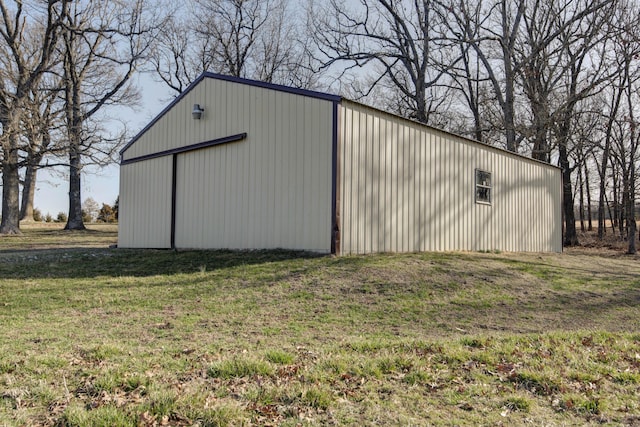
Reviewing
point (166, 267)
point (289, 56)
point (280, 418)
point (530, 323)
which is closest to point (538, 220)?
point (530, 323)

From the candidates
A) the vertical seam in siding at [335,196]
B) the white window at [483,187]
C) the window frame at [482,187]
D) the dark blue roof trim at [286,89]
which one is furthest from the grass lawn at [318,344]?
the white window at [483,187]

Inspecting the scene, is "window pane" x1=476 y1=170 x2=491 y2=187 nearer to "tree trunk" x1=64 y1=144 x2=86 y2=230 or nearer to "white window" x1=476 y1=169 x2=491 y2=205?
"white window" x1=476 y1=169 x2=491 y2=205

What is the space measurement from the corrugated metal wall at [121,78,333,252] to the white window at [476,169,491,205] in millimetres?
5084

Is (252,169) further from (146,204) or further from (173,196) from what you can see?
(146,204)

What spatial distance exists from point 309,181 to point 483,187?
544 centimetres

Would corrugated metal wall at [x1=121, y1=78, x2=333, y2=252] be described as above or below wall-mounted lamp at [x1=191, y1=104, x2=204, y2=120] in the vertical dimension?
below

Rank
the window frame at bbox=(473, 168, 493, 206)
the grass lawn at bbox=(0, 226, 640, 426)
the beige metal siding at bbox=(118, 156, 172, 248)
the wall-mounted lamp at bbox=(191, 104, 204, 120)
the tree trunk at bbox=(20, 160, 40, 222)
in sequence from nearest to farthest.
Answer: the grass lawn at bbox=(0, 226, 640, 426)
the wall-mounted lamp at bbox=(191, 104, 204, 120)
the window frame at bbox=(473, 168, 493, 206)
the beige metal siding at bbox=(118, 156, 172, 248)
the tree trunk at bbox=(20, 160, 40, 222)

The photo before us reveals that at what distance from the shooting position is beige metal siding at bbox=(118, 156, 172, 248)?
12.4m

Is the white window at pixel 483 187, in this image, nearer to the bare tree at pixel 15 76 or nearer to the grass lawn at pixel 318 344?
the grass lawn at pixel 318 344

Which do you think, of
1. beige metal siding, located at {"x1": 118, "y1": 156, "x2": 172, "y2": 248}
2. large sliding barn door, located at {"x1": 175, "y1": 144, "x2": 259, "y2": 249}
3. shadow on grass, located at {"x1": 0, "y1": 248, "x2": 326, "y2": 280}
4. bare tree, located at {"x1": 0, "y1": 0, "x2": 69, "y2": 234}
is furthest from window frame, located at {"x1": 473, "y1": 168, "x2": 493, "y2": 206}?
bare tree, located at {"x1": 0, "y1": 0, "x2": 69, "y2": 234}

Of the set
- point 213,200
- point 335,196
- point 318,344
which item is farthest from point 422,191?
point 318,344

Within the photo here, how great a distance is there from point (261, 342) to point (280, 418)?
176 centimetres

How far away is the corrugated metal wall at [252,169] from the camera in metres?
8.87

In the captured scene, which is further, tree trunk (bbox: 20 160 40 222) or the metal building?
tree trunk (bbox: 20 160 40 222)
